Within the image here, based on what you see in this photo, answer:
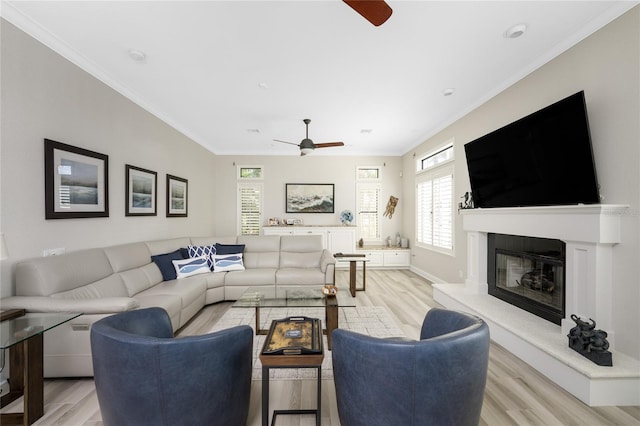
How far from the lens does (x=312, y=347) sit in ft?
5.11

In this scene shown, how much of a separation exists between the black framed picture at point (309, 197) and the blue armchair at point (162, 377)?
5.22 meters

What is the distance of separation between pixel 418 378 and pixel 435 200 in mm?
4316

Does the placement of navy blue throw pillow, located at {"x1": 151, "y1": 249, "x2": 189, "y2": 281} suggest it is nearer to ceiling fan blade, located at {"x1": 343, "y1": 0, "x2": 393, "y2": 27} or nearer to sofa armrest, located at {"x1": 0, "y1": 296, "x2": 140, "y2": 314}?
sofa armrest, located at {"x1": 0, "y1": 296, "x2": 140, "y2": 314}

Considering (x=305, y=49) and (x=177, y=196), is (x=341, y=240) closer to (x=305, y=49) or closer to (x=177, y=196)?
(x=177, y=196)

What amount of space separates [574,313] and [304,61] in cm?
350

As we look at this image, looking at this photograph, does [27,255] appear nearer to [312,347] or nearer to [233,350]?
[233,350]

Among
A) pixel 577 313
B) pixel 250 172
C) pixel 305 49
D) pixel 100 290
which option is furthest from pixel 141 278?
pixel 577 313

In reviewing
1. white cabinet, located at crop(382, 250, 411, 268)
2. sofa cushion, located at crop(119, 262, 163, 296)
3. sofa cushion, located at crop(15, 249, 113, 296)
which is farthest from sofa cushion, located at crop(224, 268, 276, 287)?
white cabinet, located at crop(382, 250, 411, 268)

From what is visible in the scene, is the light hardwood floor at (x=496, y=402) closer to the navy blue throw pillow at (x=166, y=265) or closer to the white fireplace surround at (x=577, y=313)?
the white fireplace surround at (x=577, y=313)

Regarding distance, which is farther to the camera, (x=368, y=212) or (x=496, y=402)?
(x=368, y=212)

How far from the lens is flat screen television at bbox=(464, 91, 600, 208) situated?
6.82 feet

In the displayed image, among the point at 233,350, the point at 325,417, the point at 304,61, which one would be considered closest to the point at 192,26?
the point at 304,61

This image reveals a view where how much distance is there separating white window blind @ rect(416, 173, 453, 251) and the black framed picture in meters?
2.17

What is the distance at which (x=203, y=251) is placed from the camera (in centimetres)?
401
